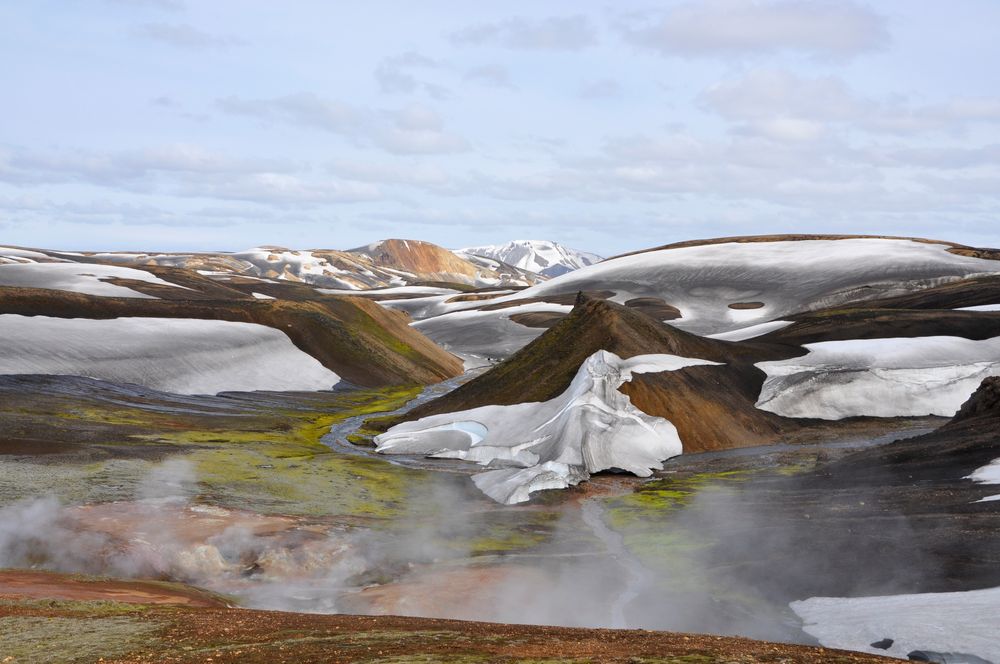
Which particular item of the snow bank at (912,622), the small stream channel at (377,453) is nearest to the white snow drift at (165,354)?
the small stream channel at (377,453)

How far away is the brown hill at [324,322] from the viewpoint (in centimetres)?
9938

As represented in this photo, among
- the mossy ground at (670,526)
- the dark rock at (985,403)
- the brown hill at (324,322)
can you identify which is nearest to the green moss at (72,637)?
the mossy ground at (670,526)

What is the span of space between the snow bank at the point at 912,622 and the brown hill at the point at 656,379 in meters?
34.7

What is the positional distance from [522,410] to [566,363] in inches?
260

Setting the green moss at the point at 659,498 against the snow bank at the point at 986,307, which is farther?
the snow bank at the point at 986,307

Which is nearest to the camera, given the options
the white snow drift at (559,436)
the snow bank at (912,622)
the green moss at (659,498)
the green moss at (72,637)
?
the green moss at (72,637)

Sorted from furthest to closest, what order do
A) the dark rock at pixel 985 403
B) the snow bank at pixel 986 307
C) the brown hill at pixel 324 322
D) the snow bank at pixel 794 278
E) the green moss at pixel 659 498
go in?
the snow bank at pixel 794 278, the brown hill at pixel 324 322, the snow bank at pixel 986 307, the dark rock at pixel 985 403, the green moss at pixel 659 498

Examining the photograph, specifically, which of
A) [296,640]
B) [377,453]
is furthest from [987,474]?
[377,453]

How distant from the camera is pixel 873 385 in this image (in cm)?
7294

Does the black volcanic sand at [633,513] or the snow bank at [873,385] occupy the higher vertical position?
the snow bank at [873,385]

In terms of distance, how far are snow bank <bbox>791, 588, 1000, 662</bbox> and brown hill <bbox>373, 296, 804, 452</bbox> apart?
114 ft

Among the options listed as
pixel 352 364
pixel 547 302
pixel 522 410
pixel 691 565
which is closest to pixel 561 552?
pixel 691 565

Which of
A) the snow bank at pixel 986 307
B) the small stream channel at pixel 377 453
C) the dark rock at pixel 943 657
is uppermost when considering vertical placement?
the snow bank at pixel 986 307

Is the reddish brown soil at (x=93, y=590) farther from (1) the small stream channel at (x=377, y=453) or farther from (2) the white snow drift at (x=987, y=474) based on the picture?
(2) the white snow drift at (x=987, y=474)
